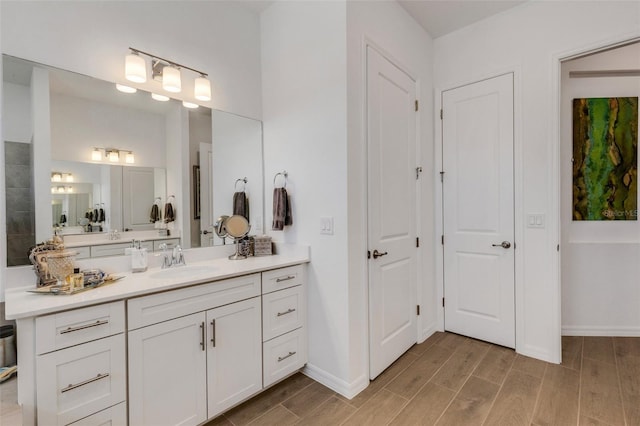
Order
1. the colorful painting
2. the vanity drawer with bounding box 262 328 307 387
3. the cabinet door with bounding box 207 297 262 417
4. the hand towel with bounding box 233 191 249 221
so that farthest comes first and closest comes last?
the colorful painting, the hand towel with bounding box 233 191 249 221, the vanity drawer with bounding box 262 328 307 387, the cabinet door with bounding box 207 297 262 417

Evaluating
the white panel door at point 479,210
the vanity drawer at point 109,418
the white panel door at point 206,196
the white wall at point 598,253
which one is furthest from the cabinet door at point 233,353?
the white wall at point 598,253

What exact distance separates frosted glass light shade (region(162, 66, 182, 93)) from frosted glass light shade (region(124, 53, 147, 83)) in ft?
0.45

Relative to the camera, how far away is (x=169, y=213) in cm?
211

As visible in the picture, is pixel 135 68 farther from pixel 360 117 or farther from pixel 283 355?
pixel 283 355

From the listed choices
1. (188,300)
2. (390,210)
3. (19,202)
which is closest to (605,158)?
(390,210)

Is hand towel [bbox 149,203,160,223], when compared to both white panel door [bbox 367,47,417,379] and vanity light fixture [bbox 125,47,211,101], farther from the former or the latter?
white panel door [bbox 367,47,417,379]

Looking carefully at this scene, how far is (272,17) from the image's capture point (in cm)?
248

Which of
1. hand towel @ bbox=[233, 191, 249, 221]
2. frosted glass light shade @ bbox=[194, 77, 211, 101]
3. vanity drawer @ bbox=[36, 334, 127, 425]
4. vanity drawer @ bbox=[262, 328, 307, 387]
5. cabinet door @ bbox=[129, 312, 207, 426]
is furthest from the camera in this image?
hand towel @ bbox=[233, 191, 249, 221]

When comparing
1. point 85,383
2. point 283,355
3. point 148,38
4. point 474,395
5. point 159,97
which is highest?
point 148,38

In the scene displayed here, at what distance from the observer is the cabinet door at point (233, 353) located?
168 centimetres

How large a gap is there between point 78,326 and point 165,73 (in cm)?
156

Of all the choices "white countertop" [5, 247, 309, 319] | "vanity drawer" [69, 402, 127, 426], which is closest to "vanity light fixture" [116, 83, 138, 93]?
"white countertop" [5, 247, 309, 319]

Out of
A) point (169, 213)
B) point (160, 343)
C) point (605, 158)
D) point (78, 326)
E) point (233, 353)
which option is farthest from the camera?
point (605, 158)

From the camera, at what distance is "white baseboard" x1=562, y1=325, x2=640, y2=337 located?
2721 mm
